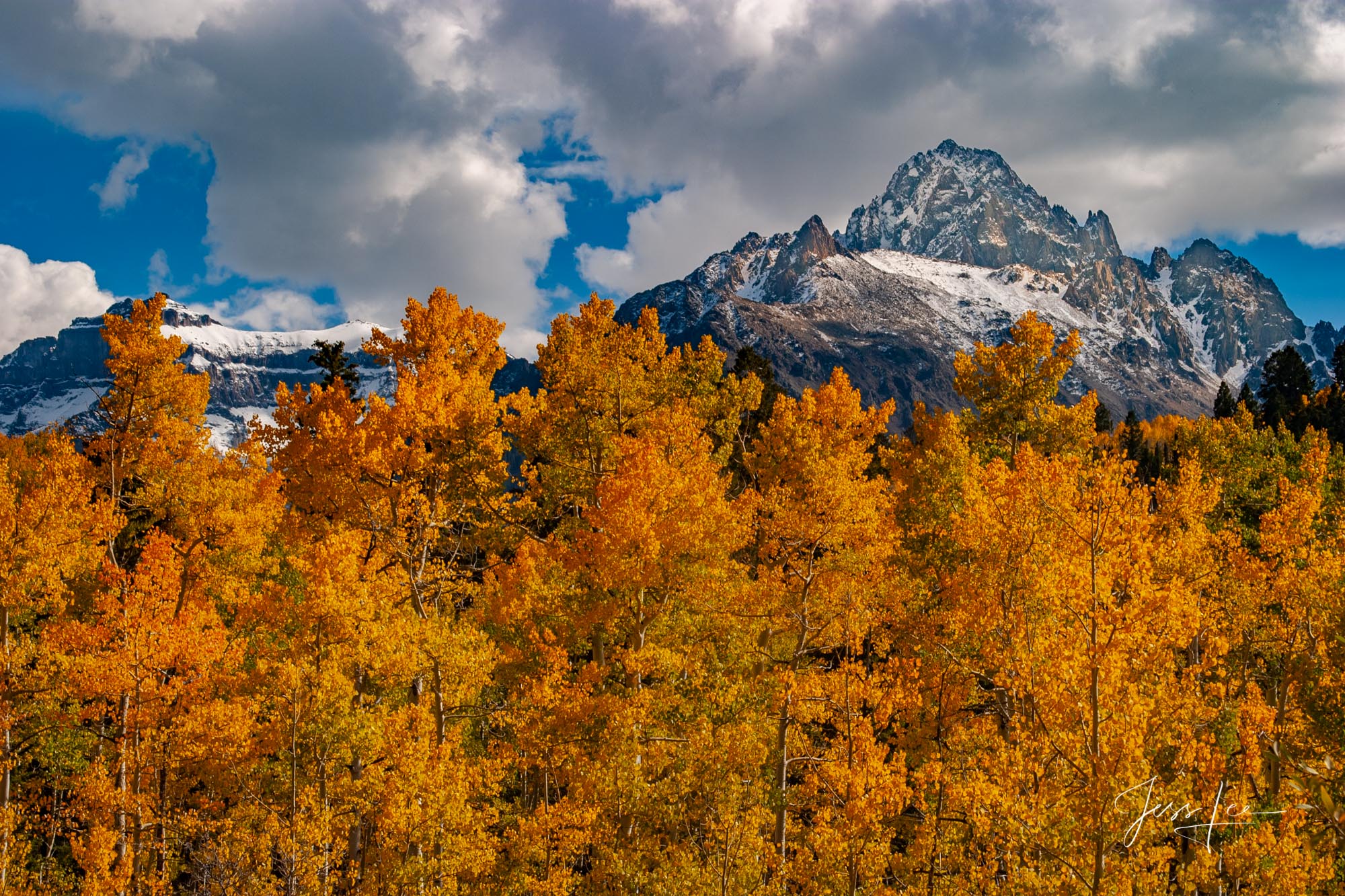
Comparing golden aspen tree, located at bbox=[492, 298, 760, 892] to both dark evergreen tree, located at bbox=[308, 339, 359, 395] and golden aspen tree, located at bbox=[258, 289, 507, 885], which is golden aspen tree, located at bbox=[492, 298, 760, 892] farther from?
dark evergreen tree, located at bbox=[308, 339, 359, 395]

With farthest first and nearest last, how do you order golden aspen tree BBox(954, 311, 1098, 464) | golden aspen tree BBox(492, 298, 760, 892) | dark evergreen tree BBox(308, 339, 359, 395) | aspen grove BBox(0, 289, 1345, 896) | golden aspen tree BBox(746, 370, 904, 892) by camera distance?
dark evergreen tree BBox(308, 339, 359, 395) → golden aspen tree BBox(954, 311, 1098, 464) → golden aspen tree BBox(492, 298, 760, 892) → golden aspen tree BBox(746, 370, 904, 892) → aspen grove BBox(0, 289, 1345, 896)

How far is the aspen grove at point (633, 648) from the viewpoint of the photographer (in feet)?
55.2

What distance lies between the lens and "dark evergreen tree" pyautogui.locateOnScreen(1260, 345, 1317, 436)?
7538 centimetres

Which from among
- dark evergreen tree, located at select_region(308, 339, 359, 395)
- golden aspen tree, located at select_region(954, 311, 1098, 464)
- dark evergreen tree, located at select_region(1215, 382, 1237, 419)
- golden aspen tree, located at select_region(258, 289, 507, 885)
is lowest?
golden aspen tree, located at select_region(258, 289, 507, 885)

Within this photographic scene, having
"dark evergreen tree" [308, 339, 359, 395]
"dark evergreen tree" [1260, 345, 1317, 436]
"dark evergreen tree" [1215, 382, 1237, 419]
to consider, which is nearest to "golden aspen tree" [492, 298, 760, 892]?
"dark evergreen tree" [308, 339, 359, 395]

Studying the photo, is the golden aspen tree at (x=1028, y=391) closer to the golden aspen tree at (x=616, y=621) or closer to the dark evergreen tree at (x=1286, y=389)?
the golden aspen tree at (x=616, y=621)

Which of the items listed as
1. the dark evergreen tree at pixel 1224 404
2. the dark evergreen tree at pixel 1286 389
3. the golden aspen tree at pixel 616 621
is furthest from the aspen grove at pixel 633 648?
the dark evergreen tree at pixel 1224 404

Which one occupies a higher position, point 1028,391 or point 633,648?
point 1028,391

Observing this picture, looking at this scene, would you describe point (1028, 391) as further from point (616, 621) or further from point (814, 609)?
point (616, 621)

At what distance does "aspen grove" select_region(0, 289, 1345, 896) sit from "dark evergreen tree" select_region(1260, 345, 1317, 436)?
6297cm

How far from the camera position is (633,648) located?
19984 mm

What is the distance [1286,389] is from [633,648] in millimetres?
95556

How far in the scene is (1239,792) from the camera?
1385 centimetres
